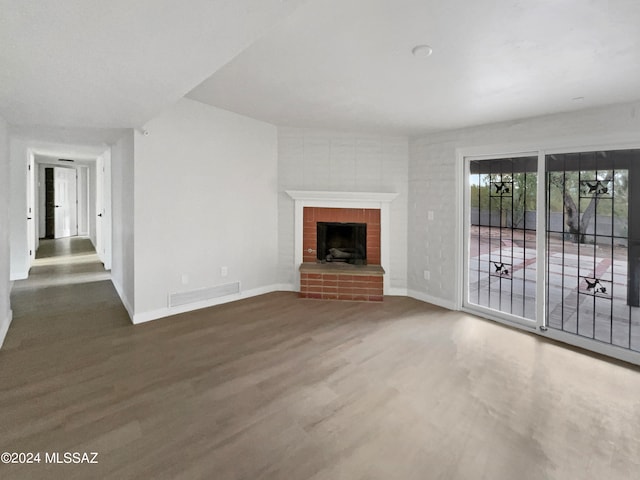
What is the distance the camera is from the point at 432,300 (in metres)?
4.59

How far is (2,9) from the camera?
49.6 inches

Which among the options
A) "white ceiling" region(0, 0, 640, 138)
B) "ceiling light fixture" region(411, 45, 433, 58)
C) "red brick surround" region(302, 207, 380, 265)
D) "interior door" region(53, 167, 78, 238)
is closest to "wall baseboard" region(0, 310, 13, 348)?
"white ceiling" region(0, 0, 640, 138)

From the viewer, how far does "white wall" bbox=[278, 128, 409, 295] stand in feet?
16.0

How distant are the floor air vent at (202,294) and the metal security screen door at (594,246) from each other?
363cm

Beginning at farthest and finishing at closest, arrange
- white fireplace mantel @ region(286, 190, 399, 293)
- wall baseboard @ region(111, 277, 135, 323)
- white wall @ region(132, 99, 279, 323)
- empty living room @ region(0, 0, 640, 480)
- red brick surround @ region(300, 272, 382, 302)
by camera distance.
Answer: white fireplace mantel @ region(286, 190, 399, 293)
red brick surround @ region(300, 272, 382, 302)
wall baseboard @ region(111, 277, 135, 323)
white wall @ region(132, 99, 279, 323)
empty living room @ region(0, 0, 640, 480)

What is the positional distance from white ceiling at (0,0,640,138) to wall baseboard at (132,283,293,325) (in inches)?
78.0

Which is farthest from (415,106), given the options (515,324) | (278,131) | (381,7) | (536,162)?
(515,324)

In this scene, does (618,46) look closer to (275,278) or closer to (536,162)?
(536,162)

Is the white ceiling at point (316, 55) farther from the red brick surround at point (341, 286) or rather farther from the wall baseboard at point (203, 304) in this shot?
the red brick surround at point (341, 286)

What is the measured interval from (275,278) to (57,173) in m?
9.11

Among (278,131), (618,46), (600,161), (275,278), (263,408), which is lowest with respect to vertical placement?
(263,408)

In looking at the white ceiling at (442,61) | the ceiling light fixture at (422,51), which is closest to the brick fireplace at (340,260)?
the white ceiling at (442,61)

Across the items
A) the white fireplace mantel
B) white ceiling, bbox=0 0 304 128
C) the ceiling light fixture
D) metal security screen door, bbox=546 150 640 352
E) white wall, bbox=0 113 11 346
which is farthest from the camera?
the white fireplace mantel

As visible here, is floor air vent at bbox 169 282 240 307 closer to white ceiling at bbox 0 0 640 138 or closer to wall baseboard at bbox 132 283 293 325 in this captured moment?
wall baseboard at bbox 132 283 293 325
